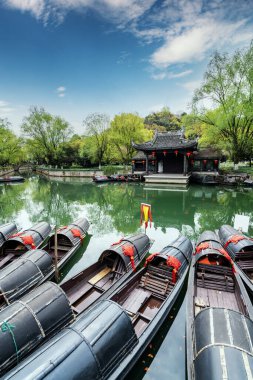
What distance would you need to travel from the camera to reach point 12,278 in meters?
5.17

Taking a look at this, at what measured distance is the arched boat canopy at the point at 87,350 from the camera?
268 centimetres

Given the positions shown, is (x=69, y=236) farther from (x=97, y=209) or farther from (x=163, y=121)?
(x=163, y=121)

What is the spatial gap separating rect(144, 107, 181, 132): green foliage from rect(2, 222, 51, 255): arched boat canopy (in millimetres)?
59433

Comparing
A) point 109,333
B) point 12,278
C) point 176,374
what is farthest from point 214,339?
point 12,278

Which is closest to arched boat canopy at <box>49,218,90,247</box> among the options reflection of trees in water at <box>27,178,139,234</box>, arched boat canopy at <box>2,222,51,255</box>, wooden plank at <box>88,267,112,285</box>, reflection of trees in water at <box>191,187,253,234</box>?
arched boat canopy at <box>2,222,51,255</box>

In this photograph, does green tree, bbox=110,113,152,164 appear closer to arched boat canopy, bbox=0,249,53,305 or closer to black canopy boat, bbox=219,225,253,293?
black canopy boat, bbox=219,225,253,293

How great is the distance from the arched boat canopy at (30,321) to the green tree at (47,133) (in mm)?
44644

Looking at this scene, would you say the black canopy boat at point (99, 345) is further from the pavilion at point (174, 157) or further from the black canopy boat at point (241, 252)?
the pavilion at point (174, 157)

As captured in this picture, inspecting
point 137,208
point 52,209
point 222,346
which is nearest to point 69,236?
point 222,346

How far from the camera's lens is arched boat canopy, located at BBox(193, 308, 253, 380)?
2.81 meters

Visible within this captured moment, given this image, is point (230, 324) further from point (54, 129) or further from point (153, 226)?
point (54, 129)

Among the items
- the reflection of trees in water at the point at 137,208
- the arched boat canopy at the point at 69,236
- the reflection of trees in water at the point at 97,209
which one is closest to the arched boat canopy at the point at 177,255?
the arched boat canopy at the point at 69,236

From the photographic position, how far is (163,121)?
6931cm

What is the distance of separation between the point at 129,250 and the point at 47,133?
44495 millimetres
